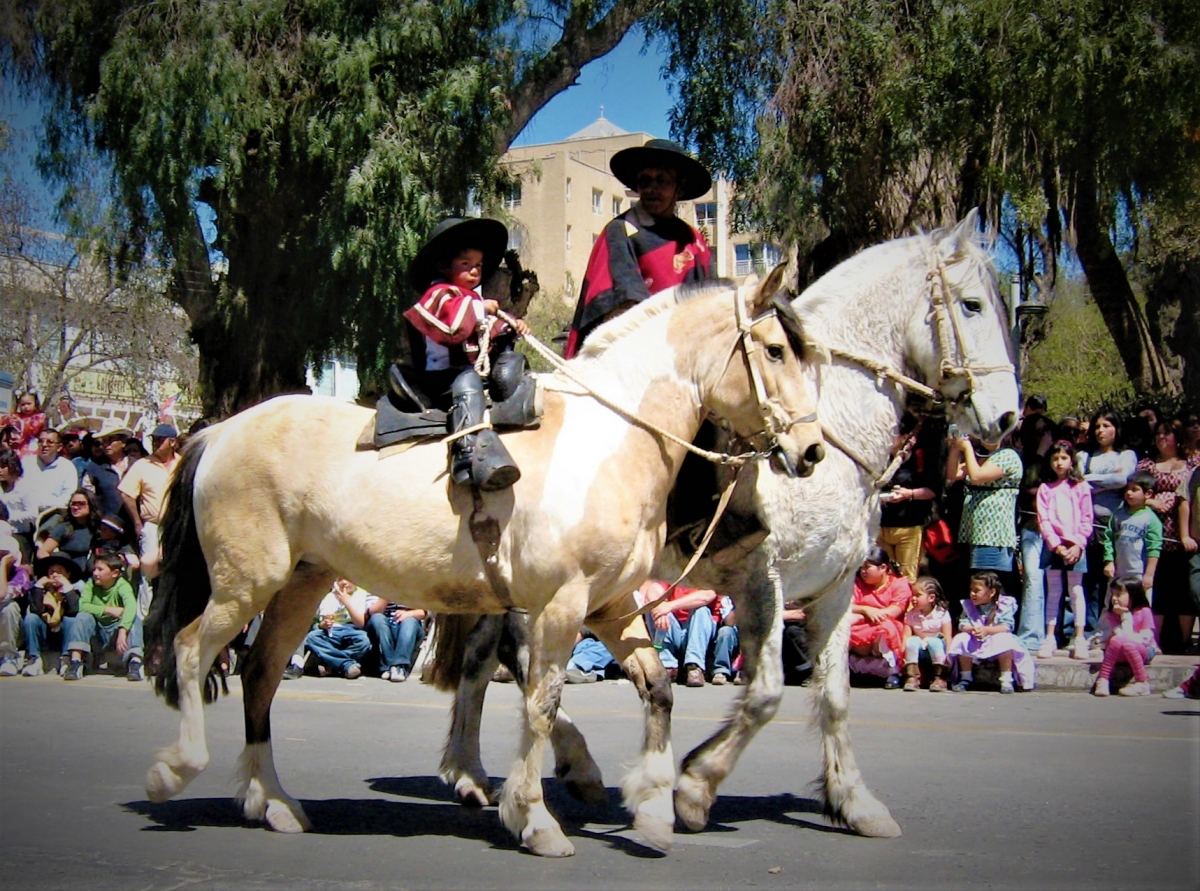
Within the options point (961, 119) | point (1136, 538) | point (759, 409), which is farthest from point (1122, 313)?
point (759, 409)

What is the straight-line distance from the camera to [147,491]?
42.9ft

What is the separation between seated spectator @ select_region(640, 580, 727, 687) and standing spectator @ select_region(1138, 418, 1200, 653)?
4.03m

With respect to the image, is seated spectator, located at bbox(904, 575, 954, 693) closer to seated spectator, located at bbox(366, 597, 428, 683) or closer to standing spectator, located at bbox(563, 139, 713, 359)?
seated spectator, located at bbox(366, 597, 428, 683)

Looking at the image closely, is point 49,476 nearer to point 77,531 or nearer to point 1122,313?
point 77,531

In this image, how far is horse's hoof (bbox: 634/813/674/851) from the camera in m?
5.23

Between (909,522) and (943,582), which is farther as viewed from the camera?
(943,582)

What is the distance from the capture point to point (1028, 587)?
1163 centimetres

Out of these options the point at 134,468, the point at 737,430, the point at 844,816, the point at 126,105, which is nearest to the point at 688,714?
the point at 844,816

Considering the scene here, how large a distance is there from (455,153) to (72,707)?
957 cm

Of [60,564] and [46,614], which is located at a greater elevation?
[60,564]

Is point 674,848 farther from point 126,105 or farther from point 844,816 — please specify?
point 126,105

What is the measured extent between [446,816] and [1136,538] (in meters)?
7.59

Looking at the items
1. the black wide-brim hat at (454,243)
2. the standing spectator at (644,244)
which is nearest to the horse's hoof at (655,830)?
the standing spectator at (644,244)

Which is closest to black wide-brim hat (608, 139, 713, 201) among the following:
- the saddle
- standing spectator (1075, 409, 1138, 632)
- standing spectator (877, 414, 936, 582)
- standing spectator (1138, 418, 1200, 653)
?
the saddle
